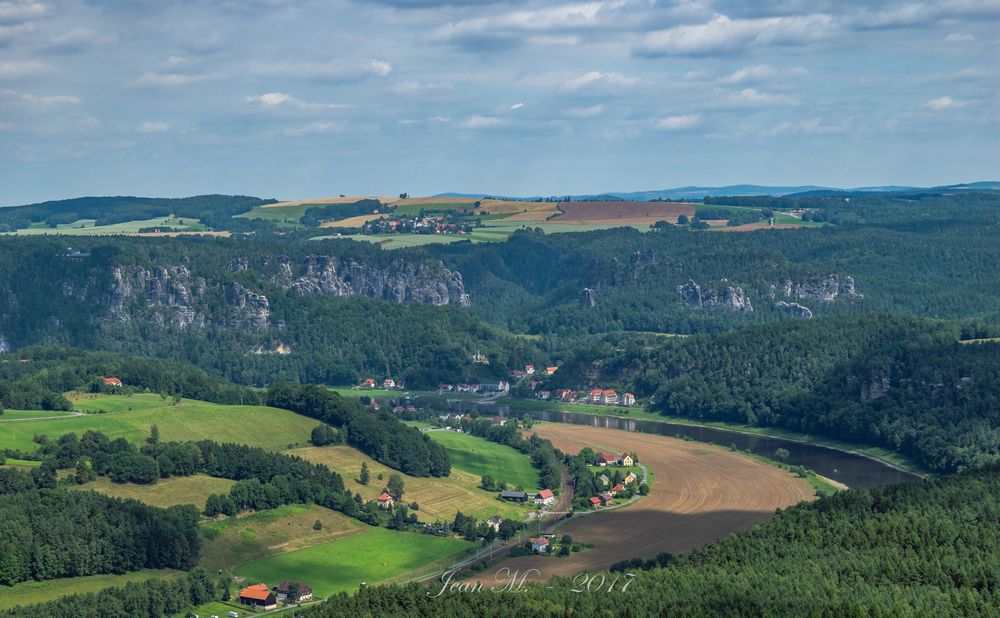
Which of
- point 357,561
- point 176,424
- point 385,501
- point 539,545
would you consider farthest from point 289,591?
point 176,424

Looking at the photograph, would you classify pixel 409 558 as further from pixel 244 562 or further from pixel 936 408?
pixel 936 408

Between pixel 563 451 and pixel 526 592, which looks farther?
pixel 563 451

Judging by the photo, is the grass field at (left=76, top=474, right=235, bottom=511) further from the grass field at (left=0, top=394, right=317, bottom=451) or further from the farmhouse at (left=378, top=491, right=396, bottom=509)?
the farmhouse at (left=378, top=491, right=396, bottom=509)

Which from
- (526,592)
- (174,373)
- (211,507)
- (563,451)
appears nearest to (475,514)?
(211,507)

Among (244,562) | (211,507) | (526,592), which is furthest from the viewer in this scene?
(211,507)

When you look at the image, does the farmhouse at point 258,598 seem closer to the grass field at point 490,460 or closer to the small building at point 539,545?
the small building at point 539,545

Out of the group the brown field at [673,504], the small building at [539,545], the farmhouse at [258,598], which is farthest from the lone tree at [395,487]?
the farmhouse at [258,598]

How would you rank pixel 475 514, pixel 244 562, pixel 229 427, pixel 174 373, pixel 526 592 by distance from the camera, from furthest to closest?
pixel 174 373 → pixel 229 427 → pixel 475 514 → pixel 244 562 → pixel 526 592
